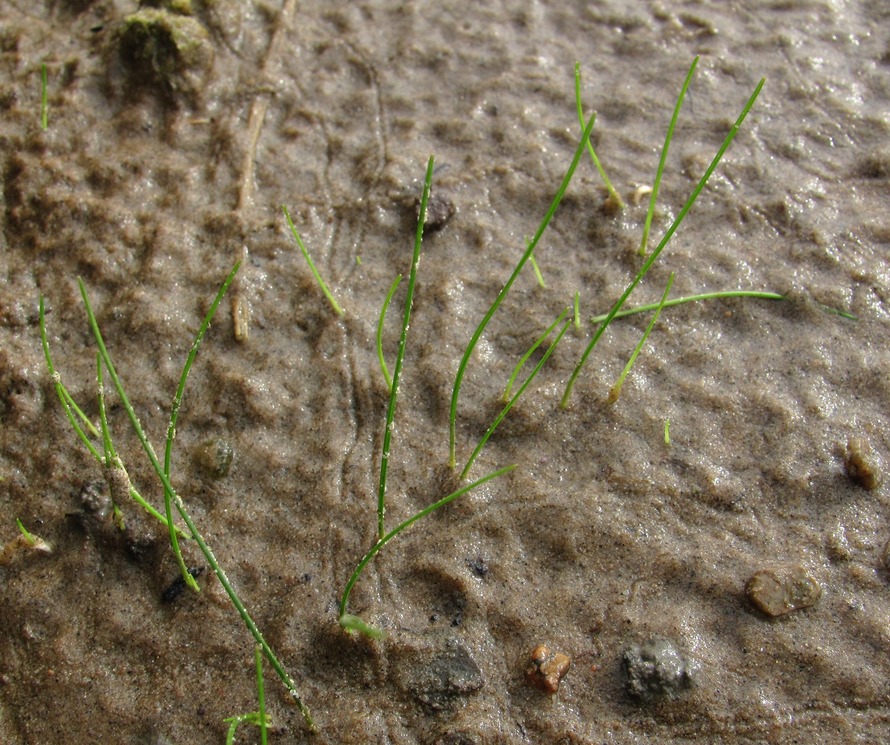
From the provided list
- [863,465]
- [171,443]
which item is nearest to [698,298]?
[863,465]

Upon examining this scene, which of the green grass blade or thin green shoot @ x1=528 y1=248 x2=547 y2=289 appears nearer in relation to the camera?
the green grass blade

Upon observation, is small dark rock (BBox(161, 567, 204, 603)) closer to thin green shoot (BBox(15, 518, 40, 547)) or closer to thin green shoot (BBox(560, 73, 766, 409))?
thin green shoot (BBox(15, 518, 40, 547))

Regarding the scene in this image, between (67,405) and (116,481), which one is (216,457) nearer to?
(116,481)

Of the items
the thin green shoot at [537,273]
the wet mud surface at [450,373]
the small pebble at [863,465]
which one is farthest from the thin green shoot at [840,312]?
the thin green shoot at [537,273]

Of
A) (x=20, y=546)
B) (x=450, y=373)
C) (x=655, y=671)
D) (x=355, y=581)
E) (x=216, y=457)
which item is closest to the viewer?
(x=655, y=671)

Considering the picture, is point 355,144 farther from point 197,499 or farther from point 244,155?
point 197,499

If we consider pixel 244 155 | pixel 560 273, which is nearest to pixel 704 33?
pixel 560 273

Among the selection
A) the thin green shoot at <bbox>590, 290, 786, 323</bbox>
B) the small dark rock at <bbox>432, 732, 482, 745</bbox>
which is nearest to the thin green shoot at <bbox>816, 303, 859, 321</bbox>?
the thin green shoot at <bbox>590, 290, 786, 323</bbox>

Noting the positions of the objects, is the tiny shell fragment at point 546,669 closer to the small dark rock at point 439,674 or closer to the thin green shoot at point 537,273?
the small dark rock at point 439,674
